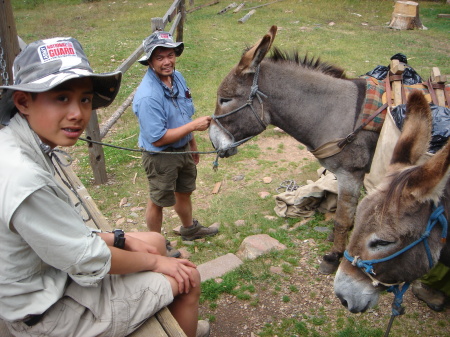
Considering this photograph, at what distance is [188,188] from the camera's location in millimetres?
4137

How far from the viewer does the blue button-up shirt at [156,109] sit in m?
3.46

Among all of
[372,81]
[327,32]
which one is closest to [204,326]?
[372,81]

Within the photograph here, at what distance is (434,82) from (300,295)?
2.35 metres

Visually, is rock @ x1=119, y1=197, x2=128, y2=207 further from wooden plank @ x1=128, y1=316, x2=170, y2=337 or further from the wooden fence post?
wooden plank @ x1=128, y1=316, x2=170, y2=337

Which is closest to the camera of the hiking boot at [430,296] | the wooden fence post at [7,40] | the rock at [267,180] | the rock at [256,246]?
the wooden fence post at [7,40]

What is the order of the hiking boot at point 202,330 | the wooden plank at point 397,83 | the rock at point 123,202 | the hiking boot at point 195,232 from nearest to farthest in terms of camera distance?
the hiking boot at point 202,330 → the wooden plank at point 397,83 → the hiking boot at point 195,232 → the rock at point 123,202

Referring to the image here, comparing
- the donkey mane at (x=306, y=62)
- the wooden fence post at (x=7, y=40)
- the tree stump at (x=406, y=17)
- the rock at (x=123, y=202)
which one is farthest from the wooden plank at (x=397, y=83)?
the tree stump at (x=406, y=17)

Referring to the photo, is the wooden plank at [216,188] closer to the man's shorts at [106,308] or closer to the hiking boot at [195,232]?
the hiking boot at [195,232]

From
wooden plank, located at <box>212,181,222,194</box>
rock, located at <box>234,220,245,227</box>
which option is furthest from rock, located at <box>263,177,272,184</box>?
rock, located at <box>234,220,245,227</box>

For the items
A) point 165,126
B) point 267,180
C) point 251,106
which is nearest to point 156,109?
point 165,126

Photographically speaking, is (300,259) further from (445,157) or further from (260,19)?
(260,19)

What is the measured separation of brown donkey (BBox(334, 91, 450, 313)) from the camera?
2.02 meters

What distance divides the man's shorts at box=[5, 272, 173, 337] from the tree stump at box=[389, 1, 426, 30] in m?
14.7

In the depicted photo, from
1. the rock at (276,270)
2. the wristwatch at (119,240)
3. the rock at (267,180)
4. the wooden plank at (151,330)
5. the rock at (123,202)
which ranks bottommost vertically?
the rock at (123,202)
